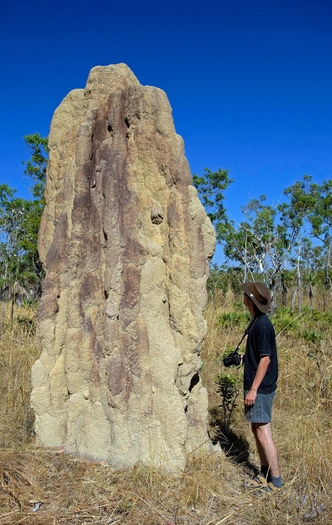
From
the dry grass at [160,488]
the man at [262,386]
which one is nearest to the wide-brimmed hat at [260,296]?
the man at [262,386]

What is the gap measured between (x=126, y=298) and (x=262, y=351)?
1052mm

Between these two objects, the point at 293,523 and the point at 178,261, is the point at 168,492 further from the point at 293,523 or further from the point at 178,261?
the point at 178,261

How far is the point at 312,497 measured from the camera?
2904 mm

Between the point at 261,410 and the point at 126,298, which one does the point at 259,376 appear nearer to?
the point at 261,410

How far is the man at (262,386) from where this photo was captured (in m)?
2.98

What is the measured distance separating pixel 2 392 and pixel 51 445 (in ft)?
5.61

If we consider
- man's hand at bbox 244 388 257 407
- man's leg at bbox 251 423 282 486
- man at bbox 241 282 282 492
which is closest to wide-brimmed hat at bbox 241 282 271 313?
man at bbox 241 282 282 492

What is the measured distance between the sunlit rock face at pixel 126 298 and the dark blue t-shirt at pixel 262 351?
41 centimetres

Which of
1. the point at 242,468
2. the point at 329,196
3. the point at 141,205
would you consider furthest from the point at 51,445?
the point at 329,196

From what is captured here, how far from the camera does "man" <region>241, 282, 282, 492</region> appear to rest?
2984 millimetres

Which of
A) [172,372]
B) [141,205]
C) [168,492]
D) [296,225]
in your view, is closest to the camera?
[168,492]

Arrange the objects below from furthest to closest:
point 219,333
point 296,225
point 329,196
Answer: point 329,196 < point 296,225 < point 219,333

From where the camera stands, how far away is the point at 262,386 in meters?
3.04

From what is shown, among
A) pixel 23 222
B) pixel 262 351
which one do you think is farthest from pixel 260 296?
pixel 23 222
